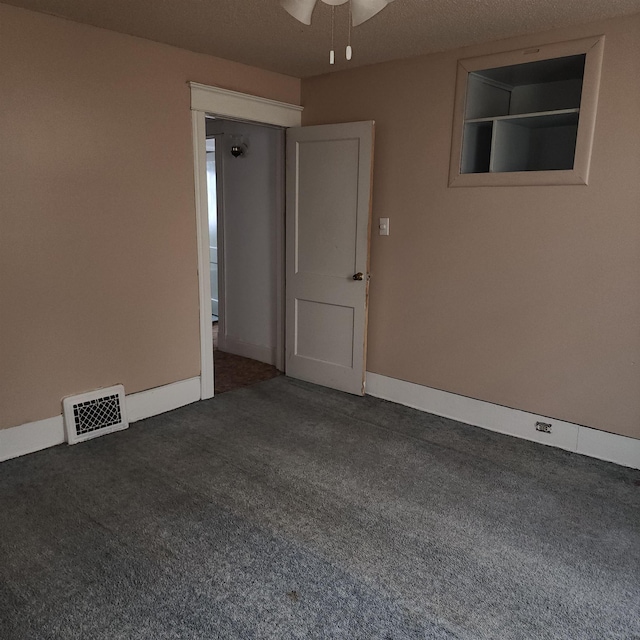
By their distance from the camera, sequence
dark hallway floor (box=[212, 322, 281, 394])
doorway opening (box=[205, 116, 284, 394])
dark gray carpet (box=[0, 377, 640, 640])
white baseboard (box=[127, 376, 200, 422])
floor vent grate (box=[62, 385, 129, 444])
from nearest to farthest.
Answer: dark gray carpet (box=[0, 377, 640, 640]) → floor vent grate (box=[62, 385, 129, 444]) → white baseboard (box=[127, 376, 200, 422]) → dark hallway floor (box=[212, 322, 281, 394]) → doorway opening (box=[205, 116, 284, 394])

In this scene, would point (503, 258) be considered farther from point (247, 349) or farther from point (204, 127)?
point (247, 349)

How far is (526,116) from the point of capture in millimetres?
3096

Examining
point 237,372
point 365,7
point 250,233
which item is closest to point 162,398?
point 237,372

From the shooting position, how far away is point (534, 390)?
3.30 m

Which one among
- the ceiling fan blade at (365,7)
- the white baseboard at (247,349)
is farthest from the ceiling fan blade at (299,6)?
the white baseboard at (247,349)

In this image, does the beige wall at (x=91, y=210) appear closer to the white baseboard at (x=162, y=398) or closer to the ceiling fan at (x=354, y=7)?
the white baseboard at (x=162, y=398)

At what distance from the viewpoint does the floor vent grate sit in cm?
320

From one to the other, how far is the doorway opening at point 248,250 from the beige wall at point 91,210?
2.64ft

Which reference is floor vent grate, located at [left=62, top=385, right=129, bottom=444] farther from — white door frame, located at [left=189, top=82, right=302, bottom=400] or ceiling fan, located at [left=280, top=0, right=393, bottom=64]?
ceiling fan, located at [left=280, top=0, right=393, bottom=64]

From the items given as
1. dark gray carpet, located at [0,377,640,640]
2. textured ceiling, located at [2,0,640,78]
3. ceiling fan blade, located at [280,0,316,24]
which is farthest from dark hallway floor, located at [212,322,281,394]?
ceiling fan blade, located at [280,0,316,24]

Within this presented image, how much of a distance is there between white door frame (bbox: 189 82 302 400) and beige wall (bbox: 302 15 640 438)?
1.08 ft

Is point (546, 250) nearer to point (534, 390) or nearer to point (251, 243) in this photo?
point (534, 390)

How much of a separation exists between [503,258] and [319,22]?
1.72m

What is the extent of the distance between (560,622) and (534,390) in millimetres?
1611
